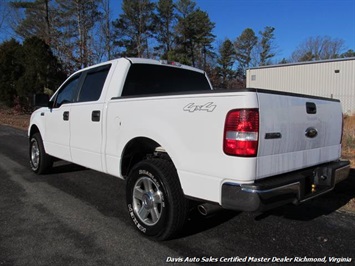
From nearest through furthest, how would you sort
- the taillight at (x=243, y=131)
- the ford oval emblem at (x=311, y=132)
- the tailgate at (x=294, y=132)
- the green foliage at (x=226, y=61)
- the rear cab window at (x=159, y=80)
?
the taillight at (x=243, y=131) → the tailgate at (x=294, y=132) → the ford oval emblem at (x=311, y=132) → the rear cab window at (x=159, y=80) → the green foliage at (x=226, y=61)

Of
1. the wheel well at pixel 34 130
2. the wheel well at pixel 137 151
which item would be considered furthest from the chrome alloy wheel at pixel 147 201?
the wheel well at pixel 34 130

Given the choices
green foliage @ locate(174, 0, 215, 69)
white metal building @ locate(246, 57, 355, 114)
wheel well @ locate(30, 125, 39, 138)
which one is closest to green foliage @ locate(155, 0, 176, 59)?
green foliage @ locate(174, 0, 215, 69)

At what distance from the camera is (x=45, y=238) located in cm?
381

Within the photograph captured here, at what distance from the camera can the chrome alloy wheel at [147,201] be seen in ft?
12.1

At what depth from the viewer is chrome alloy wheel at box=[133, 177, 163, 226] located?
370 centimetres

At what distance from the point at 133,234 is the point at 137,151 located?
96cm

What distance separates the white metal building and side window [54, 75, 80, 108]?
2310 cm

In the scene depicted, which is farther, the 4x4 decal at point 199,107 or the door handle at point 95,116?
the door handle at point 95,116

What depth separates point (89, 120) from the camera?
4.80 meters

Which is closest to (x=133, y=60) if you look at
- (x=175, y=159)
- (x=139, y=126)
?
(x=139, y=126)

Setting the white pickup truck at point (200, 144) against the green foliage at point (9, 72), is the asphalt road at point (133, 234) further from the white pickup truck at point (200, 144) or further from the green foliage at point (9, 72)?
the green foliage at point (9, 72)

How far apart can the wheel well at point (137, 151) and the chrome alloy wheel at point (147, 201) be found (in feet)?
1.22

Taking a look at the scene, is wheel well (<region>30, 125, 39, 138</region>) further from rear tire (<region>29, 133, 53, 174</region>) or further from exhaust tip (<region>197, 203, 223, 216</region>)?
exhaust tip (<region>197, 203, 223, 216</region>)

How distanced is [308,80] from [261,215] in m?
24.6
